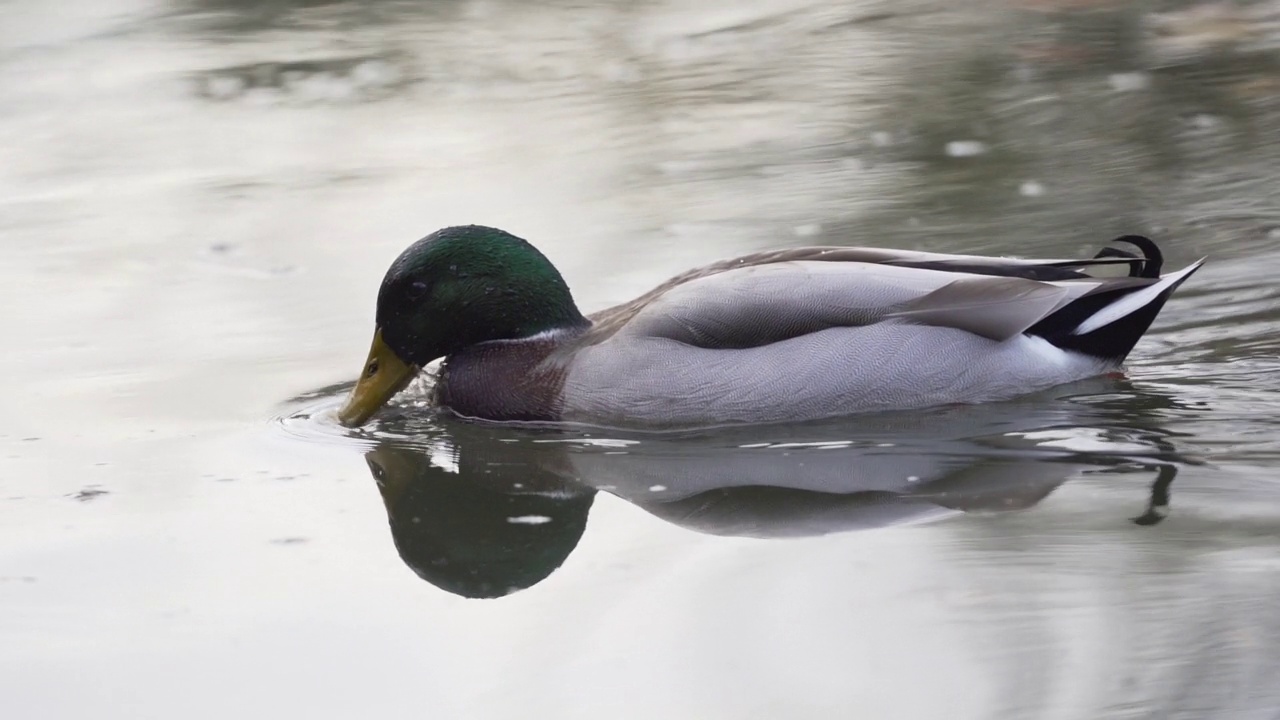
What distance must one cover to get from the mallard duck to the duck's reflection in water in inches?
3.5

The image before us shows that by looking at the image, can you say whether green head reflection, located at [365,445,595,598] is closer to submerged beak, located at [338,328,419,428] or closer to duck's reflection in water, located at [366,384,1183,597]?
duck's reflection in water, located at [366,384,1183,597]

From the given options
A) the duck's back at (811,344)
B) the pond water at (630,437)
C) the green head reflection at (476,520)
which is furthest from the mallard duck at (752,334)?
the green head reflection at (476,520)

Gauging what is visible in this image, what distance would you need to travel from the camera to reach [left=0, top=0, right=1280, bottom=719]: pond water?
3.52m

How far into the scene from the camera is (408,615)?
3.86 meters

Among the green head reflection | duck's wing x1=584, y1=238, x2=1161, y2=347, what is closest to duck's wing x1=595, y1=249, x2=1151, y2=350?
duck's wing x1=584, y1=238, x2=1161, y2=347

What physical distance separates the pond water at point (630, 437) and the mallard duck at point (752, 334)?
117 mm

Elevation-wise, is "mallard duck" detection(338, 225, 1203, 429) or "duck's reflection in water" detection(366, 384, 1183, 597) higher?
"mallard duck" detection(338, 225, 1203, 429)

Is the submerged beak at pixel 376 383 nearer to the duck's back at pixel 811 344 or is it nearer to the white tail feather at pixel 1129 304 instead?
the duck's back at pixel 811 344

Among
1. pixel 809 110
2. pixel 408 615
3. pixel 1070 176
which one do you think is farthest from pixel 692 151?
pixel 408 615

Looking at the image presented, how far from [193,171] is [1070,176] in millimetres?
4309

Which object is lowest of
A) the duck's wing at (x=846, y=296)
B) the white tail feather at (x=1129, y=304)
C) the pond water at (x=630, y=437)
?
the pond water at (x=630, y=437)

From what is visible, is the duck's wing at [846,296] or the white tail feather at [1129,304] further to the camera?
the white tail feather at [1129,304]

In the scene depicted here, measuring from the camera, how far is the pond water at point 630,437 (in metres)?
3.52

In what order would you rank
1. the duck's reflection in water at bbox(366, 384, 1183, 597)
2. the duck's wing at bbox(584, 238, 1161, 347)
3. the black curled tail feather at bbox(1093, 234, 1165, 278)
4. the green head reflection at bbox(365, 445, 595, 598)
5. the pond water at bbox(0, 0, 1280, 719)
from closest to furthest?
the pond water at bbox(0, 0, 1280, 719)
the green head reflection at bbox(365, 445, 595, 598)
the duck's reflection in water at bbox(366, 384, 1183, 597)
the duck's wing at bbox(584, 238, 1161, 347)
the black curled tail feather at bbox(1093, 234, 1165, 278)
